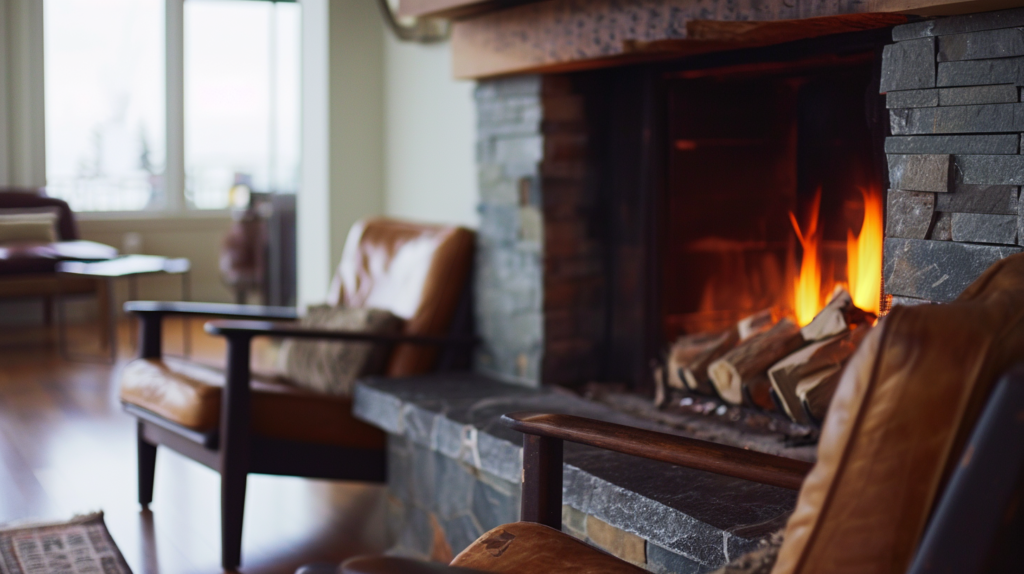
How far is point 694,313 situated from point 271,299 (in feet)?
12.5

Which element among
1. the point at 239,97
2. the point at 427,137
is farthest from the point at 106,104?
the point at 427,137

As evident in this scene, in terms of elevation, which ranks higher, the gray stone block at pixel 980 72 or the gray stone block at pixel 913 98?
the gray stone block at pixel 980 72

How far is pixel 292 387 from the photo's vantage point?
9.21ft

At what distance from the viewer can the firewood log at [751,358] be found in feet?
7.27

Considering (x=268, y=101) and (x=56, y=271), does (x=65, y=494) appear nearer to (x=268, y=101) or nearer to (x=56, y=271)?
→ (x=56, y=271)

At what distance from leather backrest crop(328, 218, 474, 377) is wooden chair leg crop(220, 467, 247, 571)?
2.03 ft

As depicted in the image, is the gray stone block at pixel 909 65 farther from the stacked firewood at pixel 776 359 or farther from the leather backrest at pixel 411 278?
the leather backrest at pixel 411 278

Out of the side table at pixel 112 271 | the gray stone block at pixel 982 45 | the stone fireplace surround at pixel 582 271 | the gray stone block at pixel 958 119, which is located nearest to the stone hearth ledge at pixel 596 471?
the stone fireplace surround at pixel 582 271

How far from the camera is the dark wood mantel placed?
1.80 m

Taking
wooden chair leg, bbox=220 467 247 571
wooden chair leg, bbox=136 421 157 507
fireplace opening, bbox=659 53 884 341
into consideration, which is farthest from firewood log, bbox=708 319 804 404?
wooden chair leg, bbox=136 421 157 507

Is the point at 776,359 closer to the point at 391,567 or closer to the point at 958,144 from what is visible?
the point at 958,144

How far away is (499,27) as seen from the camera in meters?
2.71

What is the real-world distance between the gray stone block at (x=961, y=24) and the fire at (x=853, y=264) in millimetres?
391

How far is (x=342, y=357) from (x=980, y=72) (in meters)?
1.87
